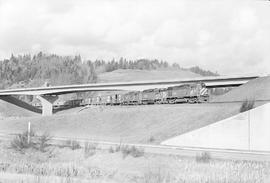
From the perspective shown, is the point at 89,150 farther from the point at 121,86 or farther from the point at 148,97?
the point at 121,86

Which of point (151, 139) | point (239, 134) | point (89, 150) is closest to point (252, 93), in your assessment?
point (151, 139)

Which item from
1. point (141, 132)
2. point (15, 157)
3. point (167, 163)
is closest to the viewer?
point (167, 163)

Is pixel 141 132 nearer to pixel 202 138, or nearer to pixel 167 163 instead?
pixel 202 138

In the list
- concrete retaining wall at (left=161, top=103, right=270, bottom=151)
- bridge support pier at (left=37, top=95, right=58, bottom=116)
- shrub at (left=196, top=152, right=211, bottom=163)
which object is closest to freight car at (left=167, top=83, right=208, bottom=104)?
concrete retaining wall at (left=161, top=103, right=270, bottom=151)

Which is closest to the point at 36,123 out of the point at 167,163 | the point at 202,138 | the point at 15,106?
the point at 202,138

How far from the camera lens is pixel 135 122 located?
60750 mm

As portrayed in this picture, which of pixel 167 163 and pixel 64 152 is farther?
pixel 64 152

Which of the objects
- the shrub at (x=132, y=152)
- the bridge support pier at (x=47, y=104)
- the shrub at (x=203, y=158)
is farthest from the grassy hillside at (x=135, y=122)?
the bridge support pier at (x=47, y=104)

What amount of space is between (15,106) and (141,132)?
94701 mm

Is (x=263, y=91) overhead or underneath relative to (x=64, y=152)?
overhead

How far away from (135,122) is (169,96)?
44.4 ft

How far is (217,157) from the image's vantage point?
86.2ft

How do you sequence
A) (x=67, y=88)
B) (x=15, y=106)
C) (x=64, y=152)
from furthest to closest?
(x=15, y=106), (x=67, y=88), (x=64, y=152)

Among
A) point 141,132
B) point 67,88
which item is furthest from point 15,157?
point 67,88
